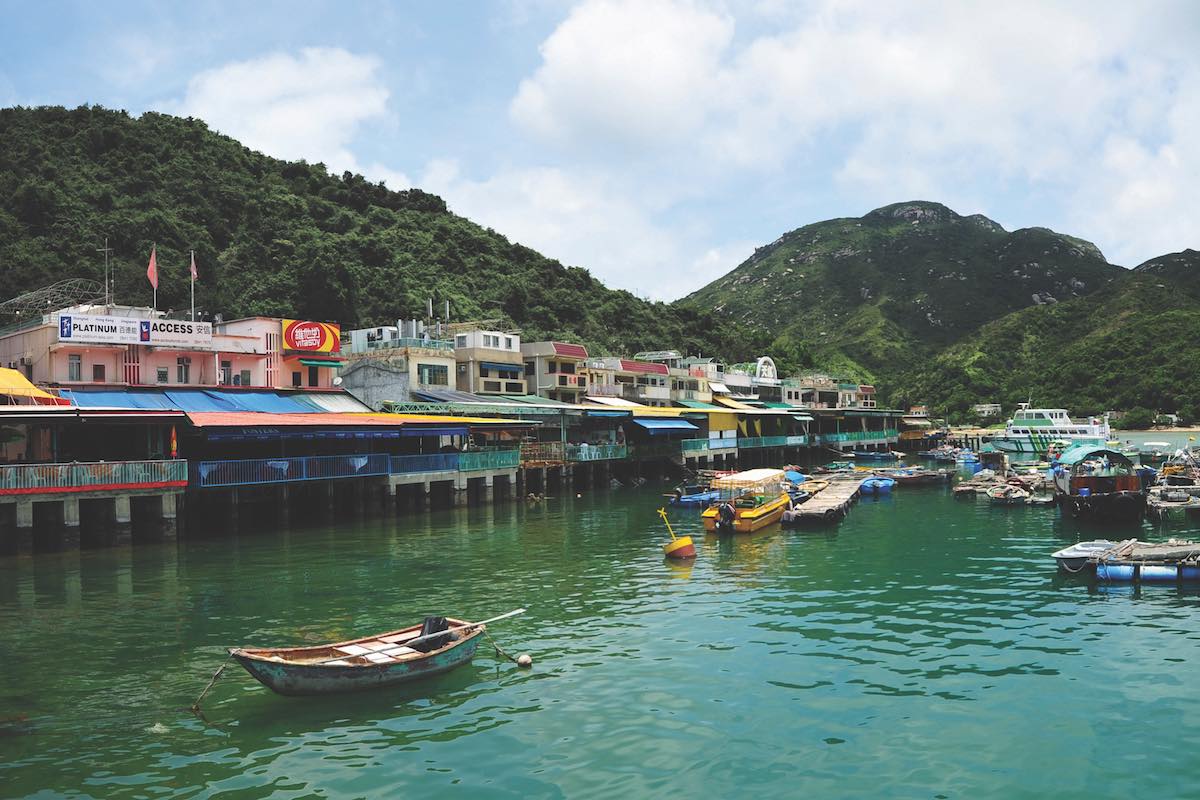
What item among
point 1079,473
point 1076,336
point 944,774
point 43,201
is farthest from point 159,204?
point 1076,336

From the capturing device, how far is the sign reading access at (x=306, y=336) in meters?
57.5

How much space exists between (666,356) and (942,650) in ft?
269

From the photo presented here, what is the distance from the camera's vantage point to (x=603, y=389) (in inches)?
3378

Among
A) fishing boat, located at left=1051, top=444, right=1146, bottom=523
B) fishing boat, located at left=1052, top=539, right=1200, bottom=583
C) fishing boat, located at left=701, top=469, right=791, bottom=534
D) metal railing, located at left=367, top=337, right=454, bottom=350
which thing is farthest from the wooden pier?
metal railing, located at left=367, top=337, right=454, bottom=350

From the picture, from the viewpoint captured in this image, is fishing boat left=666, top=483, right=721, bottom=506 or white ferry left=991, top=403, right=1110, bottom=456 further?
white ferry left=991, top=403, right=1110, bottom=456

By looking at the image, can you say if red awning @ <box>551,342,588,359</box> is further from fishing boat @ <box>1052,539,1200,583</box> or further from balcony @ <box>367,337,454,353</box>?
fishing boat @ <box>1052,539,1200,583</box>

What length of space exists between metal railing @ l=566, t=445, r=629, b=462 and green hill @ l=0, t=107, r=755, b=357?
39265mm

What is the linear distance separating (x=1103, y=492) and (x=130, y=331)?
54.3 m

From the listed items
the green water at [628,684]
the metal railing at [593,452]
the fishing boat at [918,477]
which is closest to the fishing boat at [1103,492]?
the green water at [628,684]

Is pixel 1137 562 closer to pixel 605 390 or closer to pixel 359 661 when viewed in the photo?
pixel 359 661

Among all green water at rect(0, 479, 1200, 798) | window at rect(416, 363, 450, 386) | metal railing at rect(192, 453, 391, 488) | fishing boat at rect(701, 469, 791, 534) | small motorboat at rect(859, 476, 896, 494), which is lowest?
green water at rect(0, 479, 1200, 798)

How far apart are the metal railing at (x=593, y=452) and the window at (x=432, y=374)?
11.9 metres

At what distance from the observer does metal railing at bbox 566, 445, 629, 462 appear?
63688mm

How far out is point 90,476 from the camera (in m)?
35.6
